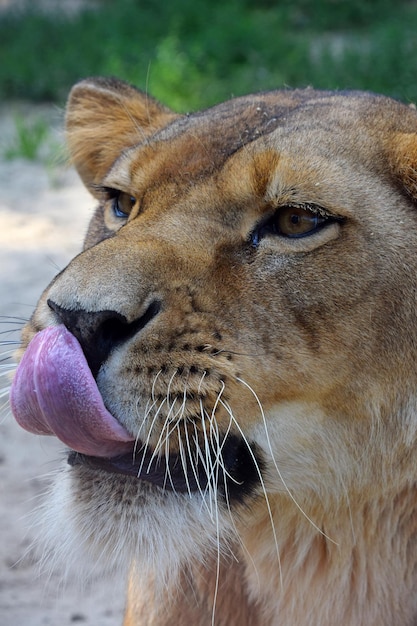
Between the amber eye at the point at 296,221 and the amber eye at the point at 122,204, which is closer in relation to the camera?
the amber eye at the point at 296,221

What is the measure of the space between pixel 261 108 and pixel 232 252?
52 centimetres

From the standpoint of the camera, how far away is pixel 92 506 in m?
2.03

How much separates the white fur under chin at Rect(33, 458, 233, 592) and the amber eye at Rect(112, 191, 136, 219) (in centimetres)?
67

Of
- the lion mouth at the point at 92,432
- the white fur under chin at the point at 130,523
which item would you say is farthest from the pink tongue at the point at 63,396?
the white fur under chin at the point at 130,523

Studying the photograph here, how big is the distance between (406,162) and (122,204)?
726 millimetres

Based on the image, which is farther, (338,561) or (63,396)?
(338,561)

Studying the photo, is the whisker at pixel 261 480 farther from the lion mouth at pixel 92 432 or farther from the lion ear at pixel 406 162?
the lion ear at pixel 406 162

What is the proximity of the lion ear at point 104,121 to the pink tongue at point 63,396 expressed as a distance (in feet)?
3.46

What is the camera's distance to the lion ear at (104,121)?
9.39ft

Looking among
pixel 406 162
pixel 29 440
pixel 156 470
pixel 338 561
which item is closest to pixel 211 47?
pixel 29 440

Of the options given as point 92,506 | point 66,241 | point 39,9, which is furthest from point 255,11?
point 92,506

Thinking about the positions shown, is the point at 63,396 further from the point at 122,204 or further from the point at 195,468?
the point at 122,204

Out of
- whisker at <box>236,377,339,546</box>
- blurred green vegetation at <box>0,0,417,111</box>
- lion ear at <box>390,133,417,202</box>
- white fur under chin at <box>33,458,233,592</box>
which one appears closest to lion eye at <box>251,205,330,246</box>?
lion ear at <box>390,133,417,202</box>

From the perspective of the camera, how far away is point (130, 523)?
6.57 ft
